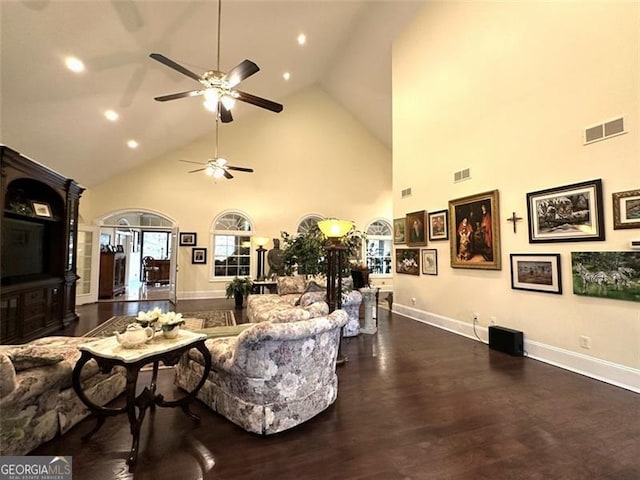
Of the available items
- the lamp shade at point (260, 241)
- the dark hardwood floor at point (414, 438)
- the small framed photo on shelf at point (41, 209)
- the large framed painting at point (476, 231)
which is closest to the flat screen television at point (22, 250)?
the small framed photo on shelf at point (41, 209)

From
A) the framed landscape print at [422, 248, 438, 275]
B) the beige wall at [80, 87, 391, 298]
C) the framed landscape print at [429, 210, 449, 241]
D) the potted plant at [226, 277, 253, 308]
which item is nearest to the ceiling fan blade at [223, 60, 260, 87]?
the framed landscape print at [429, 210, 449, 241]

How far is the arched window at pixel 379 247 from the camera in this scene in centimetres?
1080

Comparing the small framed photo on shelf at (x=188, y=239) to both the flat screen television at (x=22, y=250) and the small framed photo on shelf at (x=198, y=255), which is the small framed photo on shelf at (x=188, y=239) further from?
the flat screen television at (x=22, y=250)

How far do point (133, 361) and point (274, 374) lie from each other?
0.94m

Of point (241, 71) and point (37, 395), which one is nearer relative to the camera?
point (37, 395)

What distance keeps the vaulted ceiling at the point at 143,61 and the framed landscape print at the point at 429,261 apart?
508cm

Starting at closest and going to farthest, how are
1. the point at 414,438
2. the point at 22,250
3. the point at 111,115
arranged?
the point at 414,438, the point at 22,250, the point at 111,115

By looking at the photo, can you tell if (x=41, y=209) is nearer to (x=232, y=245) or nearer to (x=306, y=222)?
(x=232, y=245)

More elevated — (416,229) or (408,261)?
(416,229)

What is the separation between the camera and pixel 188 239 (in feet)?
28.1

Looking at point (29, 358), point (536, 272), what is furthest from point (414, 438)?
point (536, 272)

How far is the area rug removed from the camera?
5.12 meters

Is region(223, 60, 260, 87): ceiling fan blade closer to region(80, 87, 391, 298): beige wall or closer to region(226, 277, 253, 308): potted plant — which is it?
region(226, 277, 253, 308): potted plant

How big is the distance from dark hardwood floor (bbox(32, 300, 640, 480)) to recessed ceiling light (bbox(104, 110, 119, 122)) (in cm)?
466
